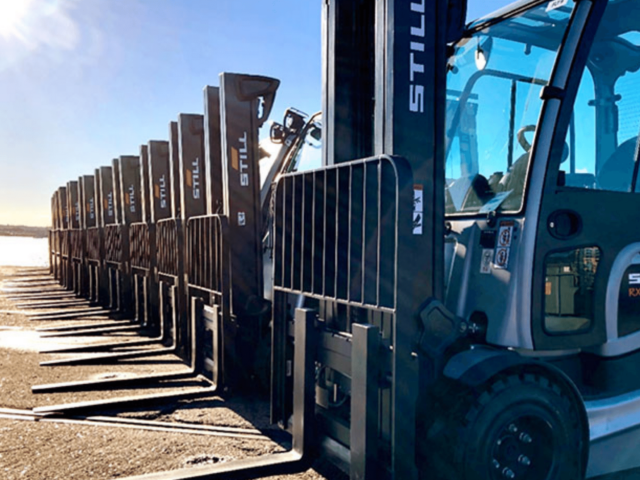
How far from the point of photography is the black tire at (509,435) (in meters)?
Answer: 2.56

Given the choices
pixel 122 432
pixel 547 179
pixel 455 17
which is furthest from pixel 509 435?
pixel 122 432

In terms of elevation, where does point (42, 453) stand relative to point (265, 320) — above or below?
below

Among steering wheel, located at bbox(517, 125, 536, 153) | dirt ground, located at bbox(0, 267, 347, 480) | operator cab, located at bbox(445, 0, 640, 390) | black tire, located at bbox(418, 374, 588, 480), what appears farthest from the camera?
dirt ground, located at bbox(0, 267, 347, 480)

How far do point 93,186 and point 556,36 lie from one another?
12205 mm

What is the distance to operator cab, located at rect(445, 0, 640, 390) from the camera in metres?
2.88

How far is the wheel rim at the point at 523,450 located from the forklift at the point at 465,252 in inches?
0.4

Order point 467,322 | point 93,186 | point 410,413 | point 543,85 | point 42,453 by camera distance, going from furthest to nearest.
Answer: point 93,186 → point 42,453 → point 543,85 → point 467,322 → point 410,413

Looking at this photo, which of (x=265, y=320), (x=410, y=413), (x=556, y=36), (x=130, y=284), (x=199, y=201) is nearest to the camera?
(x=410, y=413)

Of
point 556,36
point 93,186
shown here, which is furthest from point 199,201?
point 93,186

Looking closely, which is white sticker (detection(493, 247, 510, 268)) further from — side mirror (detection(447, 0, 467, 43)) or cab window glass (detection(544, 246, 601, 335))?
side mirror (detection(447, 0, 467, 43))

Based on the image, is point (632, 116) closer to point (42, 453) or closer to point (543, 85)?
point (543, 85)

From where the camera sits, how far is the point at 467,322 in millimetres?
2885

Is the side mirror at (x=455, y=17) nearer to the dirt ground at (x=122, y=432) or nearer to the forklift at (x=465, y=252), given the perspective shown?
the forklift at (x=465, y=252)

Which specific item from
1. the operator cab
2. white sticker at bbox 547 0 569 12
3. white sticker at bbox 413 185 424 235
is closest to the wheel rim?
the operator cab
